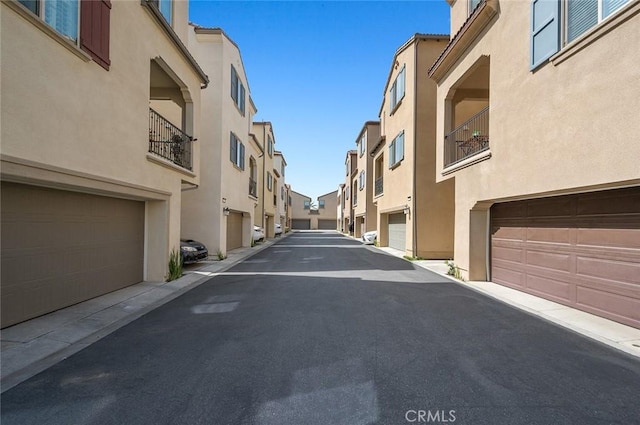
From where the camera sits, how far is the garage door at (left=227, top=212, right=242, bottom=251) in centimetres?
1629

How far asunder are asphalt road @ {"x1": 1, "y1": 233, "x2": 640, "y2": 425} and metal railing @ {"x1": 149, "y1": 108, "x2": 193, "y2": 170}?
196 inches

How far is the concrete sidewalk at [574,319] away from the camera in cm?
448

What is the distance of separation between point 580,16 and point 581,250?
413 centimetres

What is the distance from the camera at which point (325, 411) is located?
2.84 meters

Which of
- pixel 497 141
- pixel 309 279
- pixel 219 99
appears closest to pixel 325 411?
pixel 309 279

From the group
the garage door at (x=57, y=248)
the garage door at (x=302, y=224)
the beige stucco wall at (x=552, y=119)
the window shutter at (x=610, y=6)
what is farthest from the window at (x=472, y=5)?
the garage door at (x=302, y=224)

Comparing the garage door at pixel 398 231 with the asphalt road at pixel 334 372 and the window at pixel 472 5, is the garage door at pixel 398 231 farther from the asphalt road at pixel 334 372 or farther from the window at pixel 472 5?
the asphalt road at pixel 334 372

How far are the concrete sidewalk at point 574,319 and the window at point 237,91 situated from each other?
43.2ft

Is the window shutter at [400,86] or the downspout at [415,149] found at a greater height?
the window shutter at [400,86]

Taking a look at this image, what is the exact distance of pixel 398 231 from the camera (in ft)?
59.6

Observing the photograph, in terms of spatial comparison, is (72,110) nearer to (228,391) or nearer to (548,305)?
(228,391)

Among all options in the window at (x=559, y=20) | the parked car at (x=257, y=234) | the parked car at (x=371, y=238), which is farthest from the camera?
the parked car at (x=371, y=238)

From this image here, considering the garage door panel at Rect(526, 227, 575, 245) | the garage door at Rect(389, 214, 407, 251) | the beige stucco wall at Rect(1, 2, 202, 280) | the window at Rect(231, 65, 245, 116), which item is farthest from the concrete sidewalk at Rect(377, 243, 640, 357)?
the window at Rect(231, 65, 245, 116)

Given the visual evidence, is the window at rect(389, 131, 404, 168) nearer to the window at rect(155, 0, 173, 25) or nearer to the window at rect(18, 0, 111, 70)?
the window at rect(155, 0, 173, 25)
